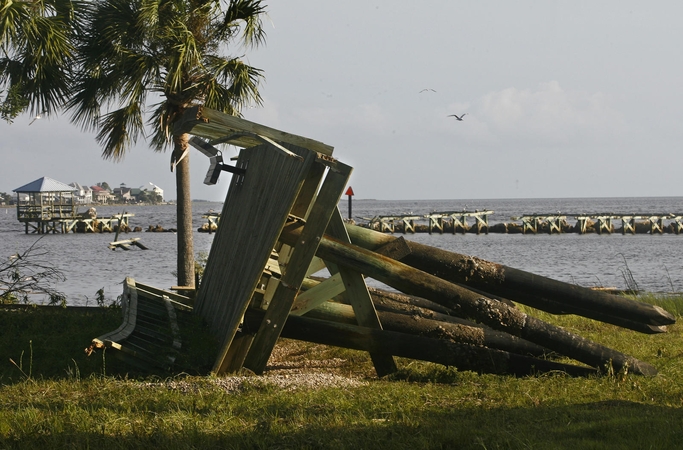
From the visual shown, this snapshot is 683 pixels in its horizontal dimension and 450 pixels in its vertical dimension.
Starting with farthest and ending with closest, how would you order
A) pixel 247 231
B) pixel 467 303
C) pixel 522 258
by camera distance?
pixel 522 258
pixel 247 231
pixel 467 303

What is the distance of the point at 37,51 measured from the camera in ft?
42.3

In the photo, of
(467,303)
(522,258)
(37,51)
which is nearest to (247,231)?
(467,303)

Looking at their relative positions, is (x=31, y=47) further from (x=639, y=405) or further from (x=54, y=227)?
(x=54, y=227)

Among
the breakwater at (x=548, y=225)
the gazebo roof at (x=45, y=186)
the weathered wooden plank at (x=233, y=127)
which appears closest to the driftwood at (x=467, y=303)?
the weathered wooden plank at (x=233, y=127)

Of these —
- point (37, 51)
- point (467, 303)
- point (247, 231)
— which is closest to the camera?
point (467, 303)

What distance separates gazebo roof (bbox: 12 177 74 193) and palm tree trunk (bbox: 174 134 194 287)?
2084 inches

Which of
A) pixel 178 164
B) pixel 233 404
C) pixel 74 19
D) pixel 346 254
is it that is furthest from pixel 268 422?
pixel 74 19

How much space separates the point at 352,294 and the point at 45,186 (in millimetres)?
61508

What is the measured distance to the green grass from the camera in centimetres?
508

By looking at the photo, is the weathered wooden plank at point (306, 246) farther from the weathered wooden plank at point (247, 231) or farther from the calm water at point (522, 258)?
the calm water at point (522, 258)

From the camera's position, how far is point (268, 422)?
213 inches

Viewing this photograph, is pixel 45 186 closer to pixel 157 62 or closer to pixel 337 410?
pixel 157 62

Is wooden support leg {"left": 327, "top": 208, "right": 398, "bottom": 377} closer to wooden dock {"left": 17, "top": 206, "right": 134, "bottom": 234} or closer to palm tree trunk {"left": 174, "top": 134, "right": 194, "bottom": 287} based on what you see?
palm tree trunk {"left": 174, "top": 134, "right": 194, "bottom": 287}

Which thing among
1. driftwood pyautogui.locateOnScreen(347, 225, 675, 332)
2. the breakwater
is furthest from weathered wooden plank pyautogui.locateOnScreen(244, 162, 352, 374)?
the breakwater
